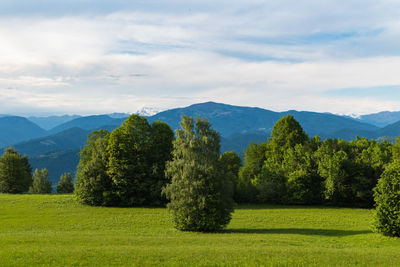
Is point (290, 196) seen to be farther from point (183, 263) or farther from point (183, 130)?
point (183, 263)

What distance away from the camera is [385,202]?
115 ft

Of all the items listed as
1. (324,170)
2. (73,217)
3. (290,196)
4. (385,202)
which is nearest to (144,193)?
(73,217)

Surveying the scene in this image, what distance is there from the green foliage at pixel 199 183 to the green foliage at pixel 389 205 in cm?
1725

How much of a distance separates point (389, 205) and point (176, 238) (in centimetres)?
2422

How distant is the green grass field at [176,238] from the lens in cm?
2158

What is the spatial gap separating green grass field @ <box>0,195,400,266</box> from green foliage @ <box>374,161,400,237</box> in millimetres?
1374

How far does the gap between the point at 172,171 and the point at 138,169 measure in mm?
24030

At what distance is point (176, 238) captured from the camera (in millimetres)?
31125

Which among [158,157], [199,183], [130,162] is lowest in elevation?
[199,183]

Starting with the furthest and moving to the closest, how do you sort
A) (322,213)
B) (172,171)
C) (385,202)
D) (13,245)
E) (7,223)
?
(322,213) < (7,223) < (172,171) < (385,202) < (13,245)

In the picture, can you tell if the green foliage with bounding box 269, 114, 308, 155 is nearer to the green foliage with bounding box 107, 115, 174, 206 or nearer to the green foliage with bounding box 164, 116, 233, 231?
the green foliage with bounding box 107, 115, 174, 206

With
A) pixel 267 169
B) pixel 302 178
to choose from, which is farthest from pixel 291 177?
pixel 267 169

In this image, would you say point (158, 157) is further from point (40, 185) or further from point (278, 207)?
point (40, 185)

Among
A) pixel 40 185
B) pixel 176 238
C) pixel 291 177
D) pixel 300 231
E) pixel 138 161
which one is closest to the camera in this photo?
pixel 176 238
